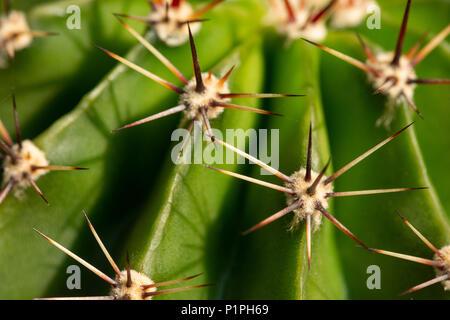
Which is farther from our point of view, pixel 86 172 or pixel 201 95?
pixel 86 172

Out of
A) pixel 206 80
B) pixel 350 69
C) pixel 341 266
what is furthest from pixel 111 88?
pixel 341 266

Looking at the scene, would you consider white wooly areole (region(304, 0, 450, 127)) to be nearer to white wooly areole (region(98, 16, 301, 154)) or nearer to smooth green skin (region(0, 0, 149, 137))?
white wooly areole (region(98, 16, 301, 154))

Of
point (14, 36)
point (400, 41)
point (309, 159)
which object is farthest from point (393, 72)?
point (14, 36)

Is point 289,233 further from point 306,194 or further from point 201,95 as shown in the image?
point 201,95

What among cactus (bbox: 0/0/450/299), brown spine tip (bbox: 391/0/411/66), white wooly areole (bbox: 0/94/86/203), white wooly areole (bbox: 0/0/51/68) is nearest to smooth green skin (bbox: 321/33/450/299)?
cactus (bbox: 0/0/450/299)

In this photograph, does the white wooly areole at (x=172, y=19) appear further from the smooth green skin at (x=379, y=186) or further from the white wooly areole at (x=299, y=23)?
the smooth green skin at (x=379, y=186)

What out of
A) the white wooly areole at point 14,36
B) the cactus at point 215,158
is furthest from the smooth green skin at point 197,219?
the white wooly areole at point 14,36
